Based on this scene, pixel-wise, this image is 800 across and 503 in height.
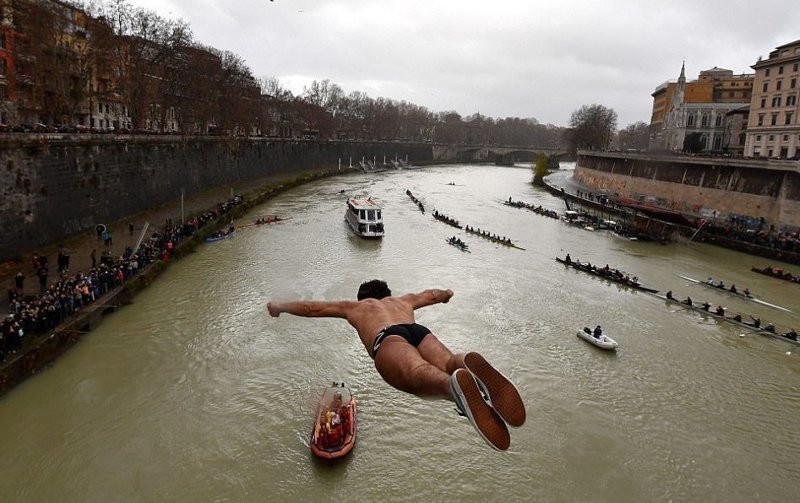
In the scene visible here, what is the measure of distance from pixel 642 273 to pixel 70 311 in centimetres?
2691

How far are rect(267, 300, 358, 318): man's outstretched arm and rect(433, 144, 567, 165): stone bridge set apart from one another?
122 metres

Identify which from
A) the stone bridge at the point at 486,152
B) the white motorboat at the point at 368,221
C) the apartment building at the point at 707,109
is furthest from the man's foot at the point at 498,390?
the stone bridge at the point at 486,152

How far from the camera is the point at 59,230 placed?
25.7m

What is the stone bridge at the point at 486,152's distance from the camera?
4948 inches

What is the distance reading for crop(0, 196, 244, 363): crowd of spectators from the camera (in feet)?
47.6

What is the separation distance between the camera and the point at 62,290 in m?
17.4

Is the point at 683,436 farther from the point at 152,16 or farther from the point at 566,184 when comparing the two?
the point at 566,184

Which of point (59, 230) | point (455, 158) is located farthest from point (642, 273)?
point (455, 158)

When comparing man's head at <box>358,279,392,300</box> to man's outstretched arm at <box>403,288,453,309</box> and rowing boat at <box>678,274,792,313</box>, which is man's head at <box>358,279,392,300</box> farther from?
rowing boat at <box>678,274,792,313</box>

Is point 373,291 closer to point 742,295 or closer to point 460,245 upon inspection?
point 742,295

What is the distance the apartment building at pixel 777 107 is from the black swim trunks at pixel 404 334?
50016 millimetres

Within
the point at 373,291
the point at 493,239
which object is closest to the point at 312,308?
the point at 373,291

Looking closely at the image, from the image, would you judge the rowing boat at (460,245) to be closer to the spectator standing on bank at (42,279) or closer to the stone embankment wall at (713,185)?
the stone embankment wall at (713,185)

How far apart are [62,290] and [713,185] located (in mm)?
42595
